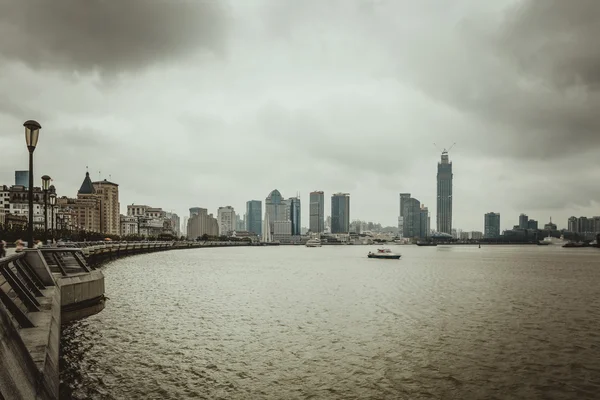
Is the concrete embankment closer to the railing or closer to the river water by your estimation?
the railing

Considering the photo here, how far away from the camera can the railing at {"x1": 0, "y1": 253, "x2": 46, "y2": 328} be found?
13022mm

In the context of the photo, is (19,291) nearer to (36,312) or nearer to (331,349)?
(36,312)

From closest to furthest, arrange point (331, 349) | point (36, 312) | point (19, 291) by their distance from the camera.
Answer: point (19, 291)
point (36, 312)
point (331, 349)

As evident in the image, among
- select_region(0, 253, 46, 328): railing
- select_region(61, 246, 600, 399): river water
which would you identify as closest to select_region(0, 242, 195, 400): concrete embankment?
select_region(0, 253, 46, 328): railing

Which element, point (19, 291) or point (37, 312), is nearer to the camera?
point (19, 291)

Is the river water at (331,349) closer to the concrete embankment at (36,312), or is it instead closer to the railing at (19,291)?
the concrete embankment at (36,312)

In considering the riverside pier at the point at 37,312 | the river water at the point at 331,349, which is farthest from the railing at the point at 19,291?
the river water at the point at 331,349

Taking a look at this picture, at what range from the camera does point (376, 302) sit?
40.8 meters

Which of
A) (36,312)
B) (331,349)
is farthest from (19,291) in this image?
(331,349)

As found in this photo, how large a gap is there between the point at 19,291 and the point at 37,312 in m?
1.01

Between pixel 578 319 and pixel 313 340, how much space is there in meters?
22.0

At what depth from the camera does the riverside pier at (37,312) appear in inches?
356

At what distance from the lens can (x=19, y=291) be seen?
15688 millimetres

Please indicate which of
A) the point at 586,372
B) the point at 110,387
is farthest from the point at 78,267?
the point at 586,372
